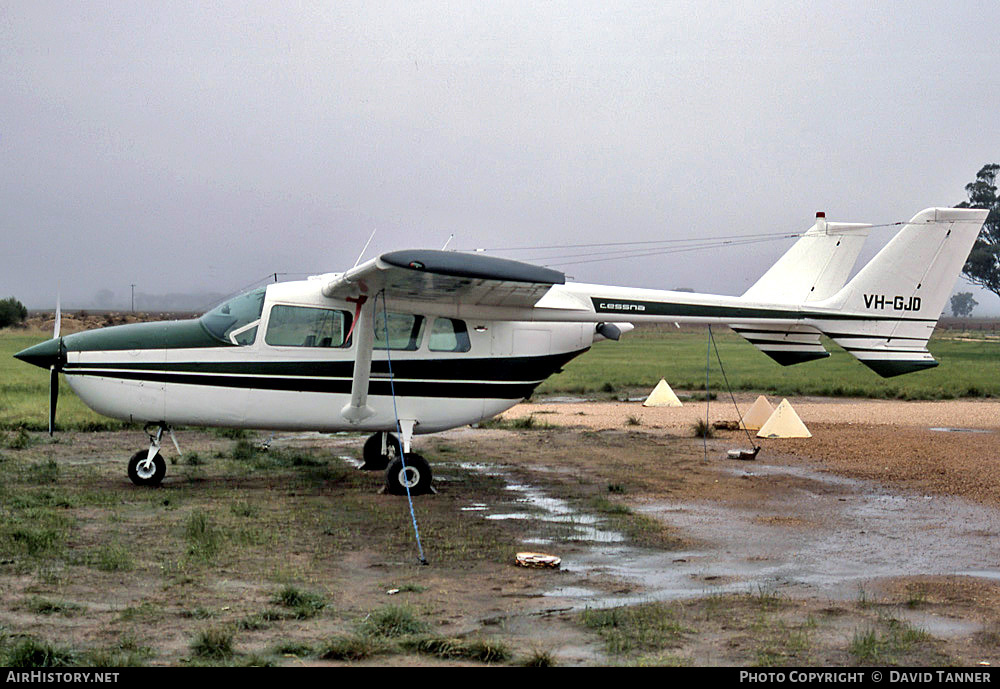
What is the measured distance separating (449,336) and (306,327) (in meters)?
1.91

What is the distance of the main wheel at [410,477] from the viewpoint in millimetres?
12016

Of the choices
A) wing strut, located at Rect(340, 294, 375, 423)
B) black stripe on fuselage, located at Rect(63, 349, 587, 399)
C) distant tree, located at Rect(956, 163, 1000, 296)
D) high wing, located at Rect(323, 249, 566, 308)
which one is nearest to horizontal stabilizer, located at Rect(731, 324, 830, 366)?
black stripe on fuselage, located at Rect(63, 349, 587, 399)

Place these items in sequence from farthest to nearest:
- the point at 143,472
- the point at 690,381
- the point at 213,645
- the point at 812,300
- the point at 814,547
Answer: the point at 690,381 → the point at 812,300 → the point at 143,472 → the point at 814,547 → the point at 213,645

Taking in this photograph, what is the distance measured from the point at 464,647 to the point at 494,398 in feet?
24.0

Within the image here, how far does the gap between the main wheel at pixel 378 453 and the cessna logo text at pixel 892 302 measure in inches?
295

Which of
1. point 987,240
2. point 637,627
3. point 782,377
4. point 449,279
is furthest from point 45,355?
point 987,240

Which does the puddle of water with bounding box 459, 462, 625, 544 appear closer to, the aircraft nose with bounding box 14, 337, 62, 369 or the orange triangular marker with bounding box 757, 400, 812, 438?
the aircraft nose with bounding box 14, 337, 62, 369

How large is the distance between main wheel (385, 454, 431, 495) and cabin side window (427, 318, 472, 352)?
61.9 inches

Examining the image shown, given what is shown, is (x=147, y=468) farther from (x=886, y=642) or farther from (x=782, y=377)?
(x=782, y=377)

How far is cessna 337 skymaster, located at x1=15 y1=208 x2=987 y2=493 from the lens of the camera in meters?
12.0

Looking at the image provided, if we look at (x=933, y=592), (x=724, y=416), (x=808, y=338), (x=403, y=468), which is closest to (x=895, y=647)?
(x=933, y=592)

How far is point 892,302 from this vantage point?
14289mm

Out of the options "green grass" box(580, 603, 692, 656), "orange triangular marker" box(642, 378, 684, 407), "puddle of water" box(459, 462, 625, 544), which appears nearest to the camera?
"green grass" box(580, 603, 692, 656)

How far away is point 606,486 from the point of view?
1309 cm
